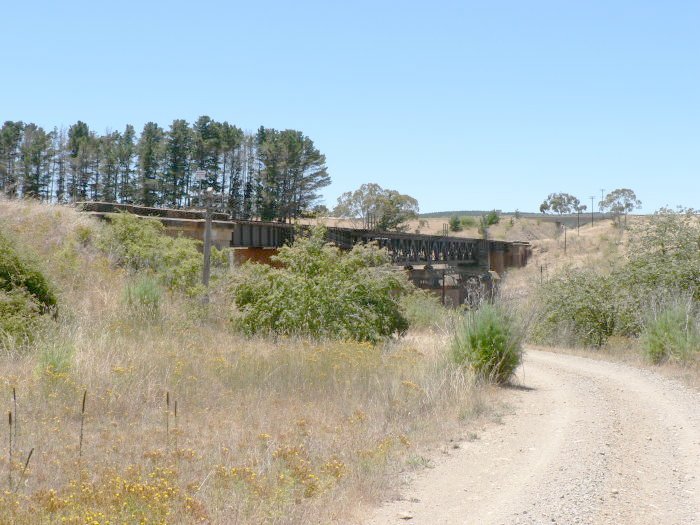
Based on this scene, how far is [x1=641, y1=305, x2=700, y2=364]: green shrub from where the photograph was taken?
16703 mm

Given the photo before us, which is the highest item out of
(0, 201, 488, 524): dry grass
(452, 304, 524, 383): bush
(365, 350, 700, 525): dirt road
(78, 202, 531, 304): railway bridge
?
(78, 202, 531, 304): railway bridge

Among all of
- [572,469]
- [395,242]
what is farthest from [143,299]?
[395,242]

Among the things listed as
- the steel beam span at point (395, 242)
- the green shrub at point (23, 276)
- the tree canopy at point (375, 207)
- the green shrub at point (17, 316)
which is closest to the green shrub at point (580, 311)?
the steel beam span at point (395, 242)

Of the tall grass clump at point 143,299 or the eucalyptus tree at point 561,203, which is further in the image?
the eucalyptus tree at point 561,203

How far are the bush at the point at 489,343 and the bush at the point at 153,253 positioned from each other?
10149 millimetres

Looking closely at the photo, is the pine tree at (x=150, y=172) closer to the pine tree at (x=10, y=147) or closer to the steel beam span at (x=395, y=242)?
the pine tree at (x=10, y=147)

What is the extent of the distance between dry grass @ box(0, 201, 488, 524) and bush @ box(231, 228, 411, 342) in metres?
1.99

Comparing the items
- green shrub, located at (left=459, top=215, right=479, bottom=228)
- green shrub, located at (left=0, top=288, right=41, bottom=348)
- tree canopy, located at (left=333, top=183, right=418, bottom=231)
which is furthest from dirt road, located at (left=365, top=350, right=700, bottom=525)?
green shrub, located at (left=459, top=215, right=479, bottom=228)

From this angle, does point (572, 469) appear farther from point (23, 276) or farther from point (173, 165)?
point (173, 165)

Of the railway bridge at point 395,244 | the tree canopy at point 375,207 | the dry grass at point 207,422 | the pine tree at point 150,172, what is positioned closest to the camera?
the dry grass at point 207,422

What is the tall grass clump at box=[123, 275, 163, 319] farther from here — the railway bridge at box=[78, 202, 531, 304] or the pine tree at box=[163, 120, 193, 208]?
the pine tree at box=[163, 120, 193, 208]

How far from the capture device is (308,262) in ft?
62.4

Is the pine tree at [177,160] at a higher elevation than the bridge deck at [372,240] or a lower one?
higher

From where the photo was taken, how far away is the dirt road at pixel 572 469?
6.68 meters
